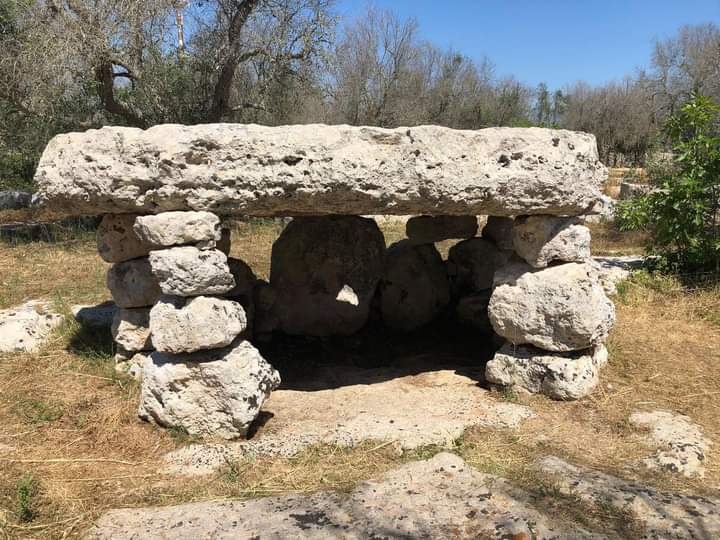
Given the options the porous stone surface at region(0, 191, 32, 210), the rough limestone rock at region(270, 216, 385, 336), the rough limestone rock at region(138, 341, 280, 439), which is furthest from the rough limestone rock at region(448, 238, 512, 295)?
the porous stone surface at region(0, 191, 32, 210)

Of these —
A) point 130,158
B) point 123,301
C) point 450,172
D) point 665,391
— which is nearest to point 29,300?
point 123,301

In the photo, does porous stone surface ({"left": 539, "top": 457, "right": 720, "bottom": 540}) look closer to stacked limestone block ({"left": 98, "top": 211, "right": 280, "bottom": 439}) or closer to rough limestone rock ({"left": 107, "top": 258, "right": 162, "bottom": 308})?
stacked limestone block ({"left": 98, "top": 211, "right": 280, "bottom": 439})

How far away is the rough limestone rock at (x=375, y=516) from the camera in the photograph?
268 centimetres

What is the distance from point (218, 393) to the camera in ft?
12.3

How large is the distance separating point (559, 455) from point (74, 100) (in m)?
9.94

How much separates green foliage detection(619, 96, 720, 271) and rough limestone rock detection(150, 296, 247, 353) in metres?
5.19

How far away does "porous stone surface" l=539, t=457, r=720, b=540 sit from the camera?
2.70 m

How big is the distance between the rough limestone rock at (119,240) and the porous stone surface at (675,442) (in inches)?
149

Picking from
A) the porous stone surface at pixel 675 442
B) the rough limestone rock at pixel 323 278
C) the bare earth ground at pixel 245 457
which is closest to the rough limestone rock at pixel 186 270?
the bare earth ground at pixel 245 457

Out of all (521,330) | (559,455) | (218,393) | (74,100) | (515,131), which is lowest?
(559,455)

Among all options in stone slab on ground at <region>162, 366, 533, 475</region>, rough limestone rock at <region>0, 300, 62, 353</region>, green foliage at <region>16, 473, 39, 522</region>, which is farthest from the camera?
rough limestone rock at <region>0, 300, 62, 353</region>

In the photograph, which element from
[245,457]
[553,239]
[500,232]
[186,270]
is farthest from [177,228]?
[500,232]

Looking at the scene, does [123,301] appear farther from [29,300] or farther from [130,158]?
[29,300]

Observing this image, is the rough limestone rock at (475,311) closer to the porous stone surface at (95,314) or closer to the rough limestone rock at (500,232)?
the rough limestone rock at (500,232)
